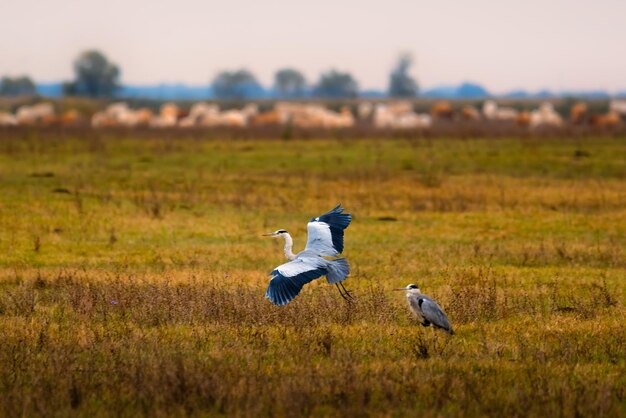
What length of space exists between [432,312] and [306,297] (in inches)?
131

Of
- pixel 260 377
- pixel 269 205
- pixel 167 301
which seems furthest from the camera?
pixel 269 205

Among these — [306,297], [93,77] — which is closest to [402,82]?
[93,77]

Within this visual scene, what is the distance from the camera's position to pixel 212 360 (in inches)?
381

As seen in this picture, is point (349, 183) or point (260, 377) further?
point (349, 183)

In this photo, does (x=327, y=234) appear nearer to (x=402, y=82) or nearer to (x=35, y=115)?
(x=35, y=115)

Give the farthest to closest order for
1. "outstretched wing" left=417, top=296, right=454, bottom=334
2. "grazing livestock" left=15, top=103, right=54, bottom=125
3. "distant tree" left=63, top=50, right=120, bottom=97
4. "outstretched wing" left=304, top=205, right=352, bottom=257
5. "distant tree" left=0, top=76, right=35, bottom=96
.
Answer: "distant tree" left=0, top=76, right=35, bottom=96 < "distant tree" left=63, top=50, right=120, bottom=97 < "grazing livestock" left=15, top=103, right=54, bottom=125 < "outstretched wing" left=304, top=205, right=352, bottom=257 < "outstretched wing" left=417, top=296, right=454, bottom=334

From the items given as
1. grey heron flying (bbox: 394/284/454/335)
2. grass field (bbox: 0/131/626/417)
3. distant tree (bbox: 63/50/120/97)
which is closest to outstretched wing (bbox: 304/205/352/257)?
grass field (bbox: 0/131/626/417)

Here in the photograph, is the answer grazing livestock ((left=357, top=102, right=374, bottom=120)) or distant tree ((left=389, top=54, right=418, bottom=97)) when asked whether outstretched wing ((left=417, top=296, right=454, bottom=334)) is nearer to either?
grazing livestock ((left=357, top=102, right=374, bottom=120))

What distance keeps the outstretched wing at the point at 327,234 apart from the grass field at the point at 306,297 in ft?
2.51

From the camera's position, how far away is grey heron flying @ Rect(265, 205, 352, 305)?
33.0ft

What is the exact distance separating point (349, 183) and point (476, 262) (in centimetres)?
1178

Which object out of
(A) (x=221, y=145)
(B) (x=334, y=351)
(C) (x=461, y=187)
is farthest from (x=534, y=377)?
(A) (x=221, y=145)

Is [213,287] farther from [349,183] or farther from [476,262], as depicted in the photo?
[349,183]

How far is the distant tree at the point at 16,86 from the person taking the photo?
190125 mm
